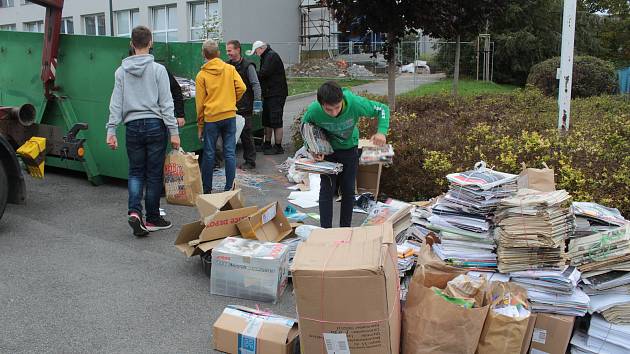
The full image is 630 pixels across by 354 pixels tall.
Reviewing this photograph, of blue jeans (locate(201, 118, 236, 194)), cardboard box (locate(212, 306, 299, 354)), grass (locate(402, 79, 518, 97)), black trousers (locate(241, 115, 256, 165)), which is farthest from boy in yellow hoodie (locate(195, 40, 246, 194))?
grass (locate(402, 79, 518, 97))

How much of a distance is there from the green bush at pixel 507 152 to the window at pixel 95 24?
1072 inches

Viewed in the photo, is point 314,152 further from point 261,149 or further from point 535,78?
point 535,78

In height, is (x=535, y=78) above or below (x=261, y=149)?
above

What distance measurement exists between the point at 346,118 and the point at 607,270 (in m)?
2.20

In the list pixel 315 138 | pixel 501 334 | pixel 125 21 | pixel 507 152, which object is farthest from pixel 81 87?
pixel 125 21

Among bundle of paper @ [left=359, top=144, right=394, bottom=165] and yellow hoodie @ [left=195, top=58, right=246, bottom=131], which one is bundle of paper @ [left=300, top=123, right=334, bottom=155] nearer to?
bundle of paper @ [left=359, top=144, right=394, bottom=165]

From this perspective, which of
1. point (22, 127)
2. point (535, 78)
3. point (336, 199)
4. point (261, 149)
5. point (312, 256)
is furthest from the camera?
point (535, 78)

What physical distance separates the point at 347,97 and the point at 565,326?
232 centimetres

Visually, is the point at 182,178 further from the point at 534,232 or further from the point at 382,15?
the point at 382,15

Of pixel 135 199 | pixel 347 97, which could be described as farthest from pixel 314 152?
pixel 135 199

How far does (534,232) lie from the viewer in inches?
134

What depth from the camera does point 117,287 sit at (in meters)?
4.41

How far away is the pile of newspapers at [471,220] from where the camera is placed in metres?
3.70

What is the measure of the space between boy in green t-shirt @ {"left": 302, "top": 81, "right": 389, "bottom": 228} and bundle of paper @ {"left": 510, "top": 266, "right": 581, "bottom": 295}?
170 cm
